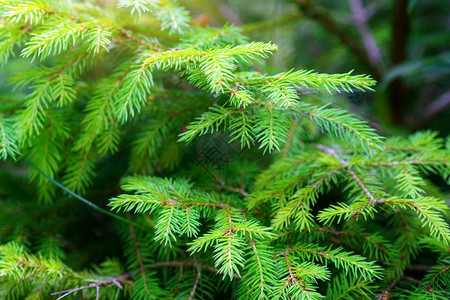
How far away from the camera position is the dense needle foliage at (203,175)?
1.86ft

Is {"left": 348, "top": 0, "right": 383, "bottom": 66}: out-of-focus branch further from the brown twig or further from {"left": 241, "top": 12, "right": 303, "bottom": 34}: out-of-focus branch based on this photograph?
the brown twig

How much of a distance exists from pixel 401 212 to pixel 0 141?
81cm

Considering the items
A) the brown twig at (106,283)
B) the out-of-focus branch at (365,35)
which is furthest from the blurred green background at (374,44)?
the brown twig at (106,283)

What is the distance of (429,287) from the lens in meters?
0.61

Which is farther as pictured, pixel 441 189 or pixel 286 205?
pixel 441 189

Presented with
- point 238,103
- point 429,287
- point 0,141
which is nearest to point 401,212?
point 429,287

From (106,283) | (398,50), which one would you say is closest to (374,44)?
(398,50)

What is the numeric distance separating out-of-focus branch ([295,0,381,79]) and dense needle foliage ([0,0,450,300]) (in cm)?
40

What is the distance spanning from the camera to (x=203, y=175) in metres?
Result: 0.78

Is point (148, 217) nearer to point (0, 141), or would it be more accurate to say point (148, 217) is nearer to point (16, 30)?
point (0, 141)

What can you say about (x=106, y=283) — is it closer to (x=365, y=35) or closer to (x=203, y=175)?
(x=203, y=175)

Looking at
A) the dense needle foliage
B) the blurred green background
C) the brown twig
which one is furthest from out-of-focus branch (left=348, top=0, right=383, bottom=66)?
the brown twig

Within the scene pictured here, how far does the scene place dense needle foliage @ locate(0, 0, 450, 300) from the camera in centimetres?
57

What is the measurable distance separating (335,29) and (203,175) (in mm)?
817
